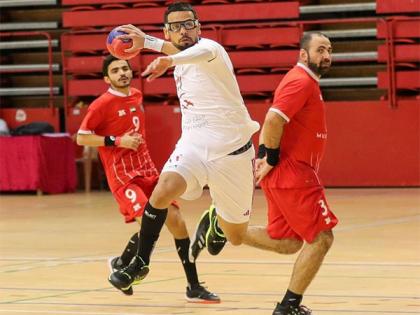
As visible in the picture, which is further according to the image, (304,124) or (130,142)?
(130,142)

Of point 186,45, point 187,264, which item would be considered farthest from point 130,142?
point 186,45

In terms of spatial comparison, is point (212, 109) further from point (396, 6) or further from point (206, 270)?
point (396, 6)

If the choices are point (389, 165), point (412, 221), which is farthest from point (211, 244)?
point (389, 165)

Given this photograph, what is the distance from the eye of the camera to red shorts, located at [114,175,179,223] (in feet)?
27.7

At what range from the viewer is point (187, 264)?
25.6 ft

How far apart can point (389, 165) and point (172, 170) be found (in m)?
10.7

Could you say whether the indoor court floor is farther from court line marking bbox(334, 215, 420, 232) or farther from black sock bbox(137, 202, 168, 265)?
black sock bbox(137, 202, 168, 265)

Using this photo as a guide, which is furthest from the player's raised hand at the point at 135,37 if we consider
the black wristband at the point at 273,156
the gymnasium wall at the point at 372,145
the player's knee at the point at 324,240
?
the gymnasium wall at the point at 372,145

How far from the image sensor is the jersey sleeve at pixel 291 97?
6.88 meters

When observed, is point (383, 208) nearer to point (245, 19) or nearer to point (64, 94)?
point (245, 19)

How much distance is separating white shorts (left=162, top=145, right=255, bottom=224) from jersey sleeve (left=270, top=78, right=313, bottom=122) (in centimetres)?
62

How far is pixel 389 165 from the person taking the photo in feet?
57.4

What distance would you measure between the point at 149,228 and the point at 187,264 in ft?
2.15

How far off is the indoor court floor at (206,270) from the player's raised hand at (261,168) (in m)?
0.86
